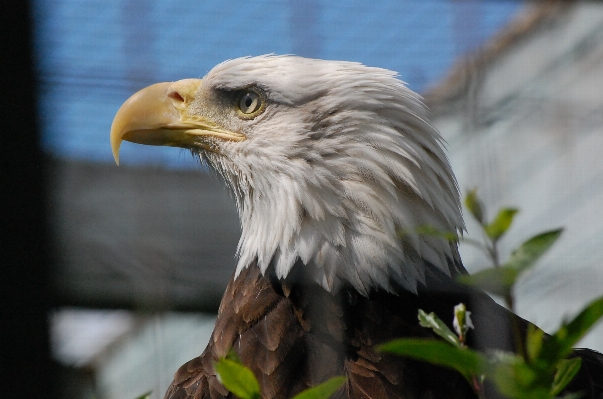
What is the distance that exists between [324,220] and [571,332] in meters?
0.87

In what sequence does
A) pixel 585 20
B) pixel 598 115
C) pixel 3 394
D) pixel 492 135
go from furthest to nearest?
pixel 585 20 < pixel 598 115 < pixel 492 135 < pixel 3 394

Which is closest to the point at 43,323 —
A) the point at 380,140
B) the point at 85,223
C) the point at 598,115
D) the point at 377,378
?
the point at 377,378

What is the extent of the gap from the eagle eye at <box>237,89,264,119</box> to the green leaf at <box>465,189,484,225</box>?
0.95 meters

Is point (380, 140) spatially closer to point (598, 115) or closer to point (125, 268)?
point (598, 115)

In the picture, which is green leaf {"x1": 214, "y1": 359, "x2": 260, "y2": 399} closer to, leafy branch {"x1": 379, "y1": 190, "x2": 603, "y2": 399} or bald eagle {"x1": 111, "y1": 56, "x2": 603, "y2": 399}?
leafy branch {"x1": 379, "y1": 190, "x2": 603, "y2": 399}

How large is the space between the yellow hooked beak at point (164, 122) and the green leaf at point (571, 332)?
3.67 feet

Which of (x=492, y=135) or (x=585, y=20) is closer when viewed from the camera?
(x=492, y=135)

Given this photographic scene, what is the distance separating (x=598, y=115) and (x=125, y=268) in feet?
3.67

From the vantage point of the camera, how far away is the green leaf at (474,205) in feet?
2.39

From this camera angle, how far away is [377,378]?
1239 millimetres

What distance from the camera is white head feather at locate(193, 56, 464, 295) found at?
1.45 meters

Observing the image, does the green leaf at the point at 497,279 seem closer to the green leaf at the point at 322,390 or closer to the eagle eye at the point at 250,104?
the green leaf at the point at 322,390

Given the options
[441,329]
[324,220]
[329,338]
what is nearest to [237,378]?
[441,329]

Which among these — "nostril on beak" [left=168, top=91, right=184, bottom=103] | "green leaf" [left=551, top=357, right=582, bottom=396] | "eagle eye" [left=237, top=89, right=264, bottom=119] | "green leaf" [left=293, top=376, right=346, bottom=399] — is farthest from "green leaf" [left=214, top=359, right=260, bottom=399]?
"nostril on beak" [left=168, top=91, right=184, bottom=103]
